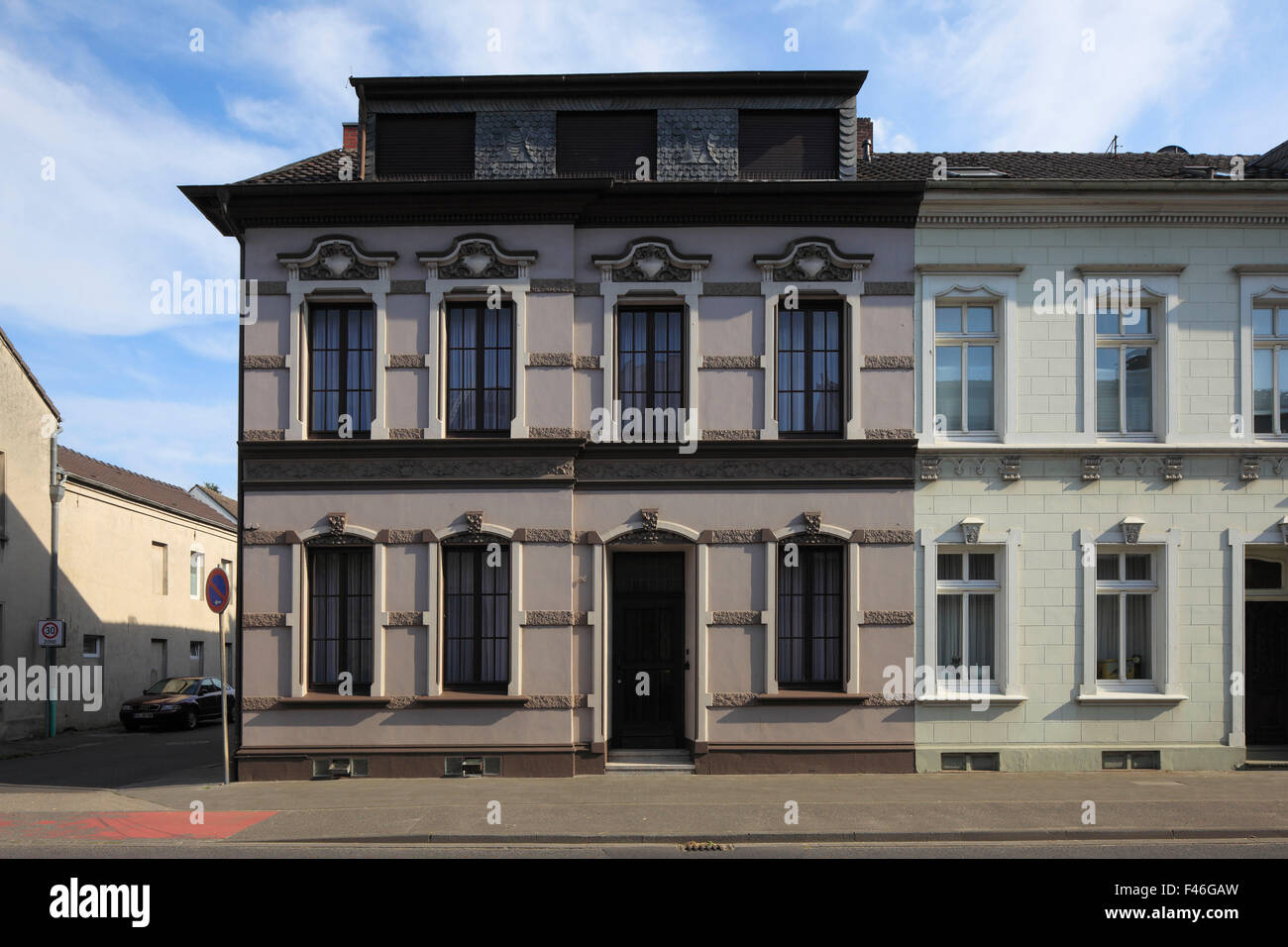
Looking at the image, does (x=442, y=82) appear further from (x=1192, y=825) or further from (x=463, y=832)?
(x=1192, y=825)

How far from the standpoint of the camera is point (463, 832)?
1117cm

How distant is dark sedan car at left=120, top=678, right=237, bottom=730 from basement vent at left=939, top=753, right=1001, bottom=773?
717 inches

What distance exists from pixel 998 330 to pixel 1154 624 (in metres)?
5.10

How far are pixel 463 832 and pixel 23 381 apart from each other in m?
19.3

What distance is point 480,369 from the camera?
15344 mm

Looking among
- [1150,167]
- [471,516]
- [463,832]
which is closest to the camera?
[463,832]

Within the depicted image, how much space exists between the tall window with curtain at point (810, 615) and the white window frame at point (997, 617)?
1207 millimetres

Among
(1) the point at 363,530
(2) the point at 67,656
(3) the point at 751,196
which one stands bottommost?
(2) the point at 67,656

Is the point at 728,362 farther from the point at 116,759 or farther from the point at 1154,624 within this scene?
Answer: the point at 116,759

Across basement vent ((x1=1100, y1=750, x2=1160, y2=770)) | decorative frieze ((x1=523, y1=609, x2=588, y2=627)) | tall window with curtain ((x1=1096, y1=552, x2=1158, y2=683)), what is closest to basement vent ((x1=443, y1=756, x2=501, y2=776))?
decorative frieze ((x1=523, y1=609, x2=588, y2=627))

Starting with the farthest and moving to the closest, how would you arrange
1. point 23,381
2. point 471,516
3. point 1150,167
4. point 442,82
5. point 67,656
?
point 67,656
point 23,381
point 1150,167
point 442,82
point 471,516

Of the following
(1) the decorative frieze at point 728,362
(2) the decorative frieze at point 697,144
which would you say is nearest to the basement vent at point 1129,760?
(1) the decorative frieze at point 728,362

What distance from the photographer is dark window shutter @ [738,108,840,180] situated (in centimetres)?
1598

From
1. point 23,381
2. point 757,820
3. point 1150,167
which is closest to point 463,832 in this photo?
point 757,820
